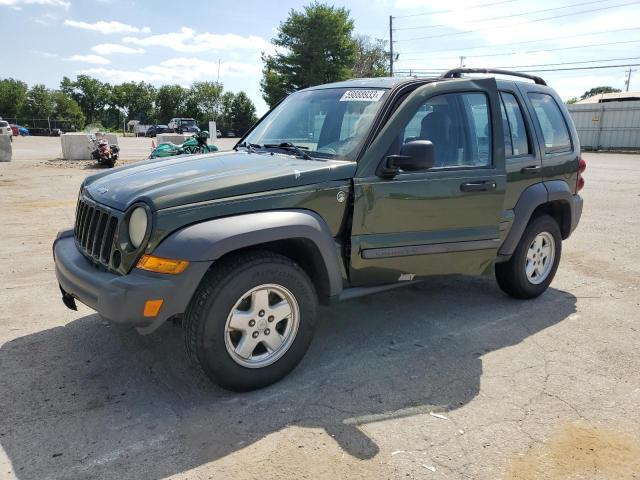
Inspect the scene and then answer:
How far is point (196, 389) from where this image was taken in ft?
10.8

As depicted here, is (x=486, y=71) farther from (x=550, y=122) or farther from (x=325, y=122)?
(x=325, y=122)

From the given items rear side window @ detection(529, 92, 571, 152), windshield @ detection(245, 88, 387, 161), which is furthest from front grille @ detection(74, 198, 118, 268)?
rear side window @ detection(529, 92, 571, 152)

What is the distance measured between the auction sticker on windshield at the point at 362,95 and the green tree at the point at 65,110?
79.4 meters

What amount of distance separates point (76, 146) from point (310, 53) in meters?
32.9

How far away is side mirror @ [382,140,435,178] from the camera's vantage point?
3438 mm

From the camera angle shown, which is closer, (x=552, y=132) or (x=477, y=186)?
(x=477, y=186)

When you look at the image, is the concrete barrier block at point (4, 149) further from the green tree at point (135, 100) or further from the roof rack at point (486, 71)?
the green tree at point (135, 100)

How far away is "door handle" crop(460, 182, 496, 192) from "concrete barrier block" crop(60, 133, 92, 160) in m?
18.3

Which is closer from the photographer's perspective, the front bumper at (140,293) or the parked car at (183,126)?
the front bumper at (140,293)

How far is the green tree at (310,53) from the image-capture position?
47625mm

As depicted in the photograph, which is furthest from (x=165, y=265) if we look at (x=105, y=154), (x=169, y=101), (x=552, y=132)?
(x=169, y=101)

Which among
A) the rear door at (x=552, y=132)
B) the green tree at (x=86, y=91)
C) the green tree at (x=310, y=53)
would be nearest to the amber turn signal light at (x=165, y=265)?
the rear door at (x=552, y=132)

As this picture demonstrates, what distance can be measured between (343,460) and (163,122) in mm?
80473

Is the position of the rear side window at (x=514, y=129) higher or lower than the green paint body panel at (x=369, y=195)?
higher
